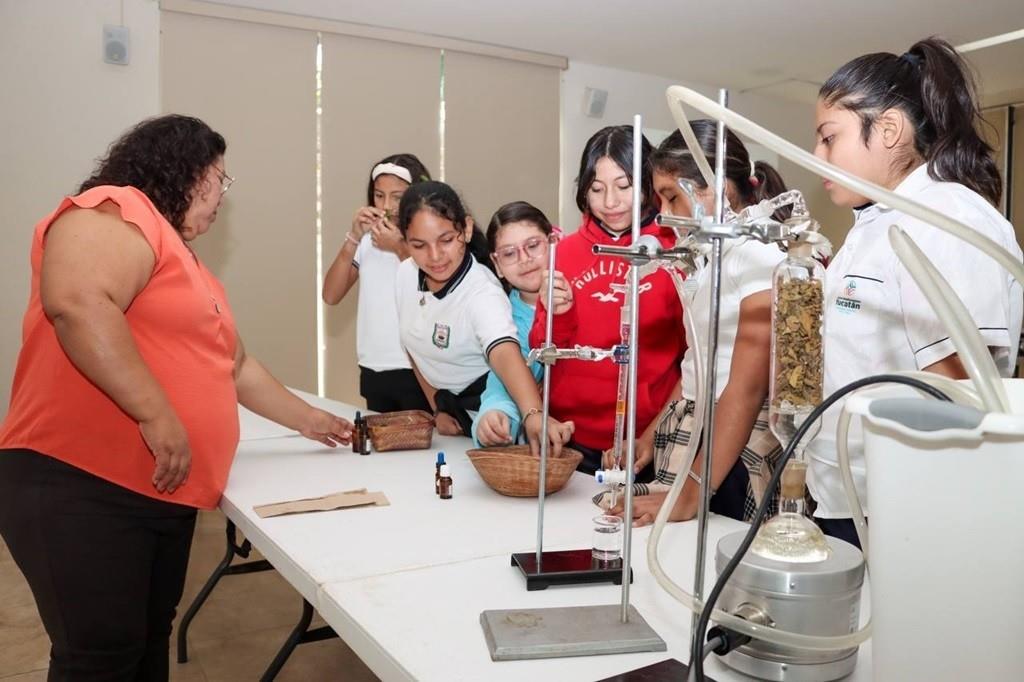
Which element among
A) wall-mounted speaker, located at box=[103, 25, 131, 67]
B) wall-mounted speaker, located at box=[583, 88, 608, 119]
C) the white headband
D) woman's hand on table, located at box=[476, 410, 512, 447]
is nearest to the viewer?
woman's hand on table, located at box=[476, 410, 512, 447]

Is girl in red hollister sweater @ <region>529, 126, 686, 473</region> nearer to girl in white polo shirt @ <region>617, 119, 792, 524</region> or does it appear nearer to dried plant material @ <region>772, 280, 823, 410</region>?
girl in white polo shirt @ <region>617, 119, 792, 524</region>

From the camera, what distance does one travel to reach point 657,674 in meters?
0.77

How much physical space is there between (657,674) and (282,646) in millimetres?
1743

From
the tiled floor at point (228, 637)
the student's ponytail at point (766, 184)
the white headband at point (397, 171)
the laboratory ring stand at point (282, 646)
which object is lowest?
the tiled floor at point (228, 637)

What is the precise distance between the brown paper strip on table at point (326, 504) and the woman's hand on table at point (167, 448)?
153mm

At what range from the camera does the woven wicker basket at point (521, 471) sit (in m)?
1.43

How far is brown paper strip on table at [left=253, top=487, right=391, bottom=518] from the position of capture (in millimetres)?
1370

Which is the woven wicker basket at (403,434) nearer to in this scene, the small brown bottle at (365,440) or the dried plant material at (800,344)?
the small brown bottle at (365,440)

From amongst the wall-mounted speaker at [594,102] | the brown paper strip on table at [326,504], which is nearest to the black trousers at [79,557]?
the brown paper strip on table at [326,504]

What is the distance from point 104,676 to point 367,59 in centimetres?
403

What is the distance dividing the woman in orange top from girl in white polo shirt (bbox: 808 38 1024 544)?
1096 mm

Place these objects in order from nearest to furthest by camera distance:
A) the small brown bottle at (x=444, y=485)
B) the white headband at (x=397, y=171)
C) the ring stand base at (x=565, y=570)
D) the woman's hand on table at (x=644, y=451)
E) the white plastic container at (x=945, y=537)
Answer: the white plastic container at (x=945, y=537)
the ring stand base at (x=565, y=570)
the small brown bottle at (x=444, y=485)
the woman's hand on table at (x=644, y=451)
the white headband at (x=397, y=171)

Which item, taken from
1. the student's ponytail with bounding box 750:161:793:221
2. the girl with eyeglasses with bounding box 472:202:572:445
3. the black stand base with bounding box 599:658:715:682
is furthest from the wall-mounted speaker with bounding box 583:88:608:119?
the black stand base with bounding box 599:658:715:682

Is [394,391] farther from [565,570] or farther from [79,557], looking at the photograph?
[565,570]
